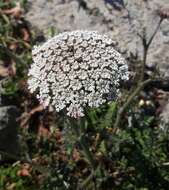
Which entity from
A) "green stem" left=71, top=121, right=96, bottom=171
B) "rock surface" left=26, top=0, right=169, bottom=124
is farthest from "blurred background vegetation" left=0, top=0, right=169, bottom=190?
"rock surface" left=26, top=0, right=169, bottom=124

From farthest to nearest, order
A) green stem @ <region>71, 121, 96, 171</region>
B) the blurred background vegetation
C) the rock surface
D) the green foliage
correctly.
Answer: the rock surface, the green foliage, the blurred background vegetation, green stem @ <region>71, 121, 96, 171</region>

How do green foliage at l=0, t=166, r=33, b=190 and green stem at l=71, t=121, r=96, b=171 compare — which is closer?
green stem at l=71, t=121, r=96, b=171

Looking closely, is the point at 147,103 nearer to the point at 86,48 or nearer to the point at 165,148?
the point at 165,148

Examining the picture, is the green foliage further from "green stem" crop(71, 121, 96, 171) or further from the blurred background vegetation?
"green stem" crop(71, 121, 96, 171)

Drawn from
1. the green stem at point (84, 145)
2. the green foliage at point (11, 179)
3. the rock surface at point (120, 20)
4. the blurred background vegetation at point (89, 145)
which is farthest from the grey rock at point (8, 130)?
the rock surface at point (120, 20)

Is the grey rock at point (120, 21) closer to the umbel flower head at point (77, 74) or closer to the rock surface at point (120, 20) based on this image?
the rock surface at point (120, 20)

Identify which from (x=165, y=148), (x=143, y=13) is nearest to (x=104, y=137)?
(x=165, y=148)

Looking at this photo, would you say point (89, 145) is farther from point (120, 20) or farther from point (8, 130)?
point (120, 20)
